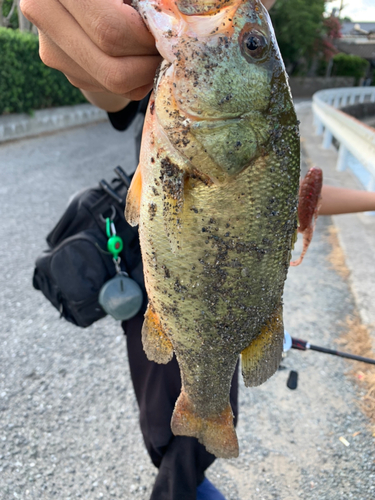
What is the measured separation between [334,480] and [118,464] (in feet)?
4.06

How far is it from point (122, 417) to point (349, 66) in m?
35.6

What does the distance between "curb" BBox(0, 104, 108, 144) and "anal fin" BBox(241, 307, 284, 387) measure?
30.8 feet

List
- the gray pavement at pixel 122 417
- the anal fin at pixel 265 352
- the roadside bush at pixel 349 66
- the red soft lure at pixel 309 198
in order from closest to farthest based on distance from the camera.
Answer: the anal fin at pixel 265 352 < the red soft lure at pixel 309 198 < the gray pavement at pixel 122 417 < the roadside bush at pixel 349 66

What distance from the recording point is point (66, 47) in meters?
1.12

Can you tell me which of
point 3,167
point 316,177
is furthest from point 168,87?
point 3,167

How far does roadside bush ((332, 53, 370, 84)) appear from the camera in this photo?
31.3 meters

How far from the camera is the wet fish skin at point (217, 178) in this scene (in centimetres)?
104

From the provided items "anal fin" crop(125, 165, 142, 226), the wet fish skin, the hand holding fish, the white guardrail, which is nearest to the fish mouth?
the wet fish skin

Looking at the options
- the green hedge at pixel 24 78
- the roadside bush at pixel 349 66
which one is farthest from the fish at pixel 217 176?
the roadside bush at pixel 349 66

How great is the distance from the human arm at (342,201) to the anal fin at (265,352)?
1.01 metres

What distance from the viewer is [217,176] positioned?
113 cm

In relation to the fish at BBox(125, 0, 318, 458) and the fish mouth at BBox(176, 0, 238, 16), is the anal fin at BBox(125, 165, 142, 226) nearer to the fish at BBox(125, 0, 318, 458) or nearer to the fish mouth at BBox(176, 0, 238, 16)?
the fish at BBox(125, 0, 318, 458)

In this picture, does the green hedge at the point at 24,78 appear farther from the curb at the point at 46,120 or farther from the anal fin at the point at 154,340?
the anal fin at the point at 154,340

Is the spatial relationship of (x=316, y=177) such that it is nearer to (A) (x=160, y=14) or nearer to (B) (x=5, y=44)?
(A) (x=160, y=14)
